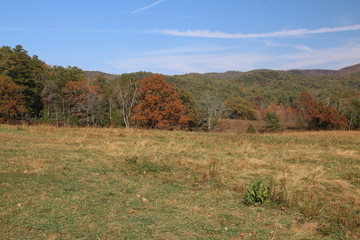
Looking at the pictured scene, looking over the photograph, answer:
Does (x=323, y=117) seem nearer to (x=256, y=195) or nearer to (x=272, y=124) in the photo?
(x=272, y=124)

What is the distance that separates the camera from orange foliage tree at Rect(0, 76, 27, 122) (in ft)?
115

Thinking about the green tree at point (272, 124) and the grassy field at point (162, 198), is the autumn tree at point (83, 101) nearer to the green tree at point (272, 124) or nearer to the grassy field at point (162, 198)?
the green tree at point (272, 124)

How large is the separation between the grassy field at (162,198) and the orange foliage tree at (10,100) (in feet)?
98.5

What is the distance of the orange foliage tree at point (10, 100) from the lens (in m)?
35.0

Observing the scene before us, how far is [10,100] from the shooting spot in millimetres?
35781

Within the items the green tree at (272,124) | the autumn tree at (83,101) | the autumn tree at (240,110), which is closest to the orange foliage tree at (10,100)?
the autumn tree at (83,101)

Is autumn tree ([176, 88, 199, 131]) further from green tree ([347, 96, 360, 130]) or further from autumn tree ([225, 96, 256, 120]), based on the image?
green tree ([347, 96, 360, 130])

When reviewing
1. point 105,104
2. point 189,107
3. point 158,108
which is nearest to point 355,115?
point 189,107

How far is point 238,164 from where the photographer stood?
374 inches

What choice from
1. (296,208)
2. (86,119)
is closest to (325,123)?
(86,119)

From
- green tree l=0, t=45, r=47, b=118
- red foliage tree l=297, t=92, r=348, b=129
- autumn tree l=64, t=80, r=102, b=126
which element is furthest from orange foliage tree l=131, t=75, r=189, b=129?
red foliage tree l=297, t=92, r=348, b=129

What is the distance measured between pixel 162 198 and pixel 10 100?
37.5 meters

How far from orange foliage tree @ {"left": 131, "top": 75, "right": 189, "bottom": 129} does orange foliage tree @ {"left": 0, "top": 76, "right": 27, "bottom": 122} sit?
52.0ft

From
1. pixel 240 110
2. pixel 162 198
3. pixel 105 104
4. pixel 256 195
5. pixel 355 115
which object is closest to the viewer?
pixel 256 195
